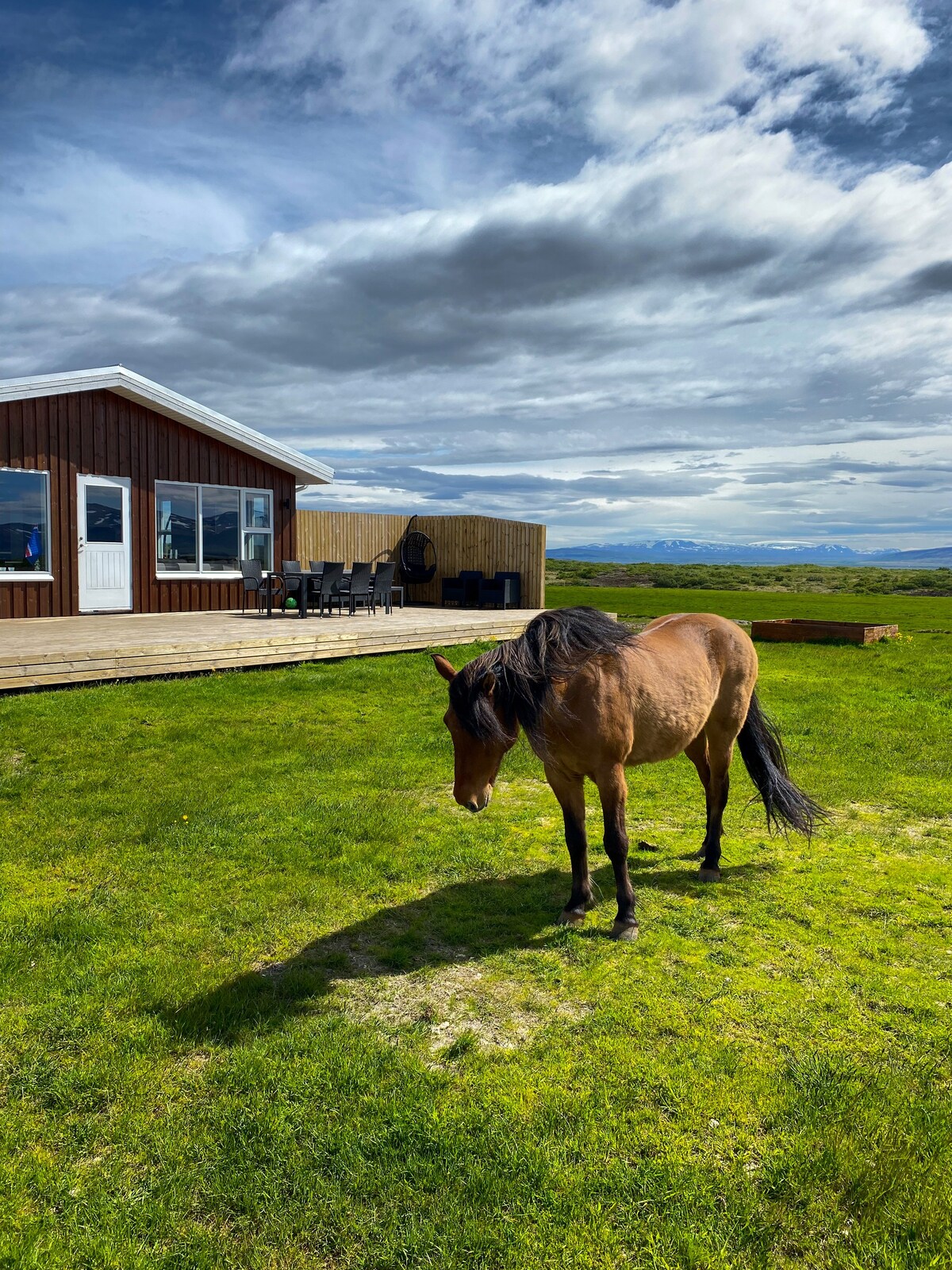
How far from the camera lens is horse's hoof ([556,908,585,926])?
12.6 ft

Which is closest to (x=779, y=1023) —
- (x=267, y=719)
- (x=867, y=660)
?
(x=267, y=719)

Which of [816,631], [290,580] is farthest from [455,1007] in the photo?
[816,631]

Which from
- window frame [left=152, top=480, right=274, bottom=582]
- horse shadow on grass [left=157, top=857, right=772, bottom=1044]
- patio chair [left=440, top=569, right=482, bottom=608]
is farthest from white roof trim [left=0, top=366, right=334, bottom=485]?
horse shadow on grass [left=157, top=857, right=772, bottom=1044]

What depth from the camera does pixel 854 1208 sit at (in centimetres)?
207

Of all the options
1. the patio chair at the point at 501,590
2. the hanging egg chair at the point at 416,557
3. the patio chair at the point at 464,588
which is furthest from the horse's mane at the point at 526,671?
the hanging egg chair at the point at 416,557

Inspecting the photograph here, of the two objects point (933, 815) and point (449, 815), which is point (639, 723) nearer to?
point (449, 815)

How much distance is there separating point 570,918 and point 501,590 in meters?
15.6

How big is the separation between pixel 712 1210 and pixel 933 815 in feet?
15.0

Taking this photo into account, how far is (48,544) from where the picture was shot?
1345cm

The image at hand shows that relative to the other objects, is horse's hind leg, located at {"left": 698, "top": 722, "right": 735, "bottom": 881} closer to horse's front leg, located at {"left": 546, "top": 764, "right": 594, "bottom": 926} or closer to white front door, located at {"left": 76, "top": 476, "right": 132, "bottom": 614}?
horse's front leg, located at {"left": 546, "top": 764, "right": 594, "bottom": 926}

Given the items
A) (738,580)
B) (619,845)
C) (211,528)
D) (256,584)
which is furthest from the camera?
(738,580)

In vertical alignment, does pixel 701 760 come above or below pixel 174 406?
below

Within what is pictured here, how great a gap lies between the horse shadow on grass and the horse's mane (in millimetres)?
1069

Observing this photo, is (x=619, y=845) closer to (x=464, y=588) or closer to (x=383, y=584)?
(x=383, y=584)
